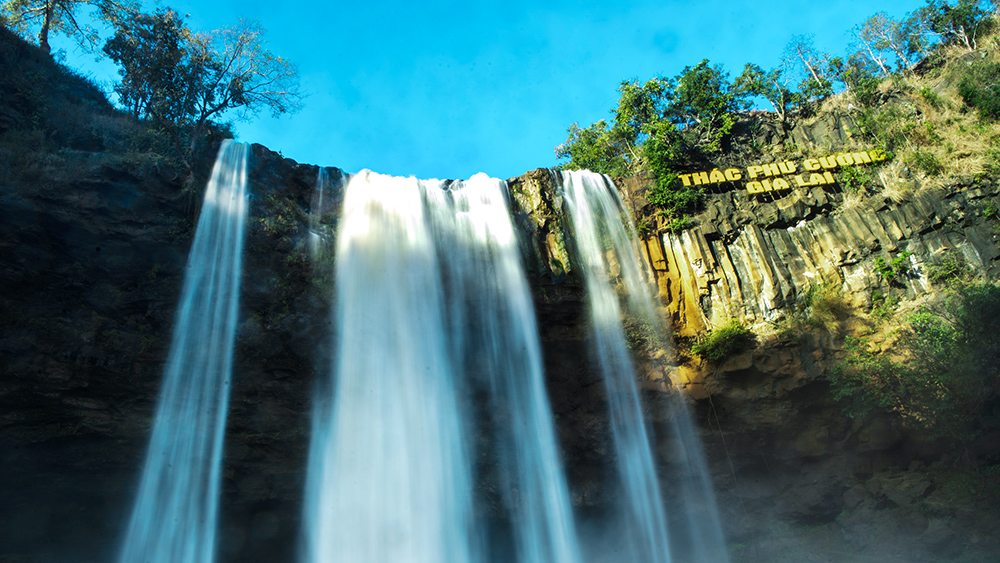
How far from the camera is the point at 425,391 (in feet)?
43.0

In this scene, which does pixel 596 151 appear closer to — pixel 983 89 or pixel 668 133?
pixel 668 133

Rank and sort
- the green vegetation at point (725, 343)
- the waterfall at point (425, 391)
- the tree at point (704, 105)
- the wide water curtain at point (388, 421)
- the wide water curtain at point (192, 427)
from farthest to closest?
the tree at point (704, 105) → the green vegetation at point (725, 343) → the waterfall at point (425, 391) → the wide water curtain at point (388, 421) → the wide water curtain at point (192, 427)

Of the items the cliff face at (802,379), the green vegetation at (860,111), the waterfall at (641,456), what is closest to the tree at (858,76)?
the green vegetation at (860,111)

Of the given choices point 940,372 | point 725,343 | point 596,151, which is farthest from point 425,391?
point 596,151

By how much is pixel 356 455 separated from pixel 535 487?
5.10 m

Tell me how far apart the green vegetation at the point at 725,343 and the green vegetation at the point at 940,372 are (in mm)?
A: 2351

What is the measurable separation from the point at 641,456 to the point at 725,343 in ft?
13.2

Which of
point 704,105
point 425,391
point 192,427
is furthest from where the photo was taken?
point 704,105

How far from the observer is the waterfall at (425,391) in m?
12.0

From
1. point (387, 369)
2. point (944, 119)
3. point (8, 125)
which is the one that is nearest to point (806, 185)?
point (944, 119)

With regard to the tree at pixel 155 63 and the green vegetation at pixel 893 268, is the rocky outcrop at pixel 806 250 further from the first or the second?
the tree at pixel 155 63

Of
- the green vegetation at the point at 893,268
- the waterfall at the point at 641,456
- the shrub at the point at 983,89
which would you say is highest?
the shrub at the point at 983,89

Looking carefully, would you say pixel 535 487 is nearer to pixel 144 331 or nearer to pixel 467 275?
pixel 467 275

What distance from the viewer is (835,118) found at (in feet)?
61.3
